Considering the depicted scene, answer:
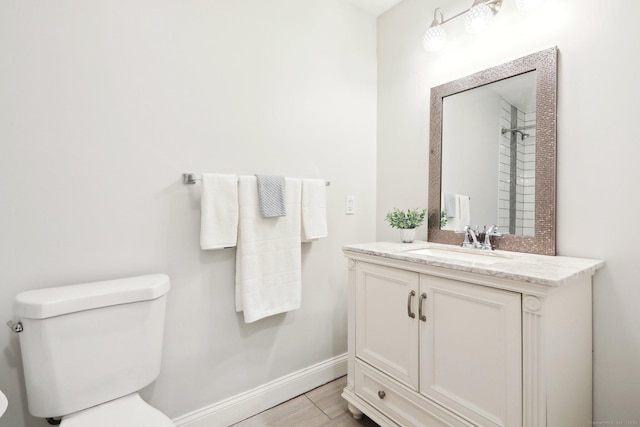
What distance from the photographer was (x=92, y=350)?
1.02 metres

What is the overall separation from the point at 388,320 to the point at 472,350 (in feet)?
1.27

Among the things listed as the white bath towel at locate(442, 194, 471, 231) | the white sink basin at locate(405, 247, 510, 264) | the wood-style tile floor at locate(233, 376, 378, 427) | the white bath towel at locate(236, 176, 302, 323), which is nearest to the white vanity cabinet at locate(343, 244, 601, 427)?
the wood-style tile floor at locate(233, 376, 378, 427)

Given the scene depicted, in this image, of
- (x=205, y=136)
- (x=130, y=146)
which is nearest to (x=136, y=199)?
(x=130, y=146)

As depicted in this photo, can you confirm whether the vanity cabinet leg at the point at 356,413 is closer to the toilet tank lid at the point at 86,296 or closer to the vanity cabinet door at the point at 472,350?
the vanity cabinet door at the point at 472,350

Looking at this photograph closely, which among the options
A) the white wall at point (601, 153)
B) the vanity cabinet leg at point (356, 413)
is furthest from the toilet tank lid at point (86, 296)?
the white wall at point (601, 153)

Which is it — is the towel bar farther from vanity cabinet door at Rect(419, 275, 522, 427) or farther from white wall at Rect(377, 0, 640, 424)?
white wall at Rect(377, 0, 640, 424)

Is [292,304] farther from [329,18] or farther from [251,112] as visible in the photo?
[329,18]

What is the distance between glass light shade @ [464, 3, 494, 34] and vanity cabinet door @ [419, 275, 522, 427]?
123 cm

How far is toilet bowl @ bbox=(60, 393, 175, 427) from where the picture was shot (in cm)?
94

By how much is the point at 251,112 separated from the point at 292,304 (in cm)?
105

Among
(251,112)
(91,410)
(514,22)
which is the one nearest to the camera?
(91,410)

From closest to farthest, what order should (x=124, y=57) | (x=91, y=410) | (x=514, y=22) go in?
(x=91, y=410) < (x=124, y=57) < (x=514, y=22)

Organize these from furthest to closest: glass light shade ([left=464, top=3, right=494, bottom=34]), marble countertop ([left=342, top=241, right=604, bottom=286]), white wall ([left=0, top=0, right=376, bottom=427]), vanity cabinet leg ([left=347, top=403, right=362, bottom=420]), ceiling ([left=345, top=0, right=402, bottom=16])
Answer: ceiling ([left=345, top=0, right=402, bottom=16]), vanity cabinet leg ([left=347, top=403, right=362, bottom=420]), glass light shade ([left=464, top=3, right=494, bottom=34]), white wall ([left=0, top=0, right=376, bottom=427]), marble countertop ([left=342, top=241, right=604, bottom=286])

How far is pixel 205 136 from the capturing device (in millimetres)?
1443
